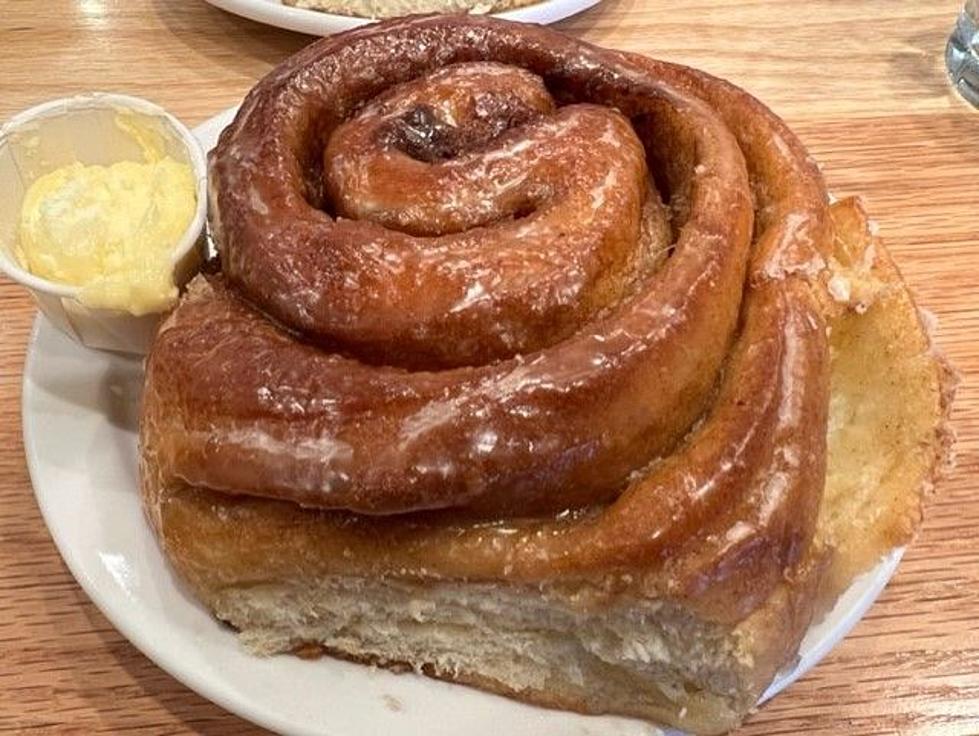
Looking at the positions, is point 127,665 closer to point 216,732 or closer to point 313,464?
point 216,732

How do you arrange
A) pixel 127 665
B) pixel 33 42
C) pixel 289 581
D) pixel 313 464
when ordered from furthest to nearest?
1. pixel 33 42
2. pixel 127 665
3. pixel 289 581
4. pixel 313 464

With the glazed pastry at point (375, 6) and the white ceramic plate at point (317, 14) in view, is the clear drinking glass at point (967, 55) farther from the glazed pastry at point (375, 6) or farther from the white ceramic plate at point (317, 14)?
the glazed pastry at point (375, 6)

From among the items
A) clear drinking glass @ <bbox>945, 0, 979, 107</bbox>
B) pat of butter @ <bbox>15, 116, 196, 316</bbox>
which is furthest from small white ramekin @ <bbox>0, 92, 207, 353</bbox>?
clear drinking glass @ <bbox>945, 0, 979, 107</bbox>

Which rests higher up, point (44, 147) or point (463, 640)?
point (44, 147)

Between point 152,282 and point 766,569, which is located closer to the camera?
point 766,569

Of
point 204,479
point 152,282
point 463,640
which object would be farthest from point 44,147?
point 463,640

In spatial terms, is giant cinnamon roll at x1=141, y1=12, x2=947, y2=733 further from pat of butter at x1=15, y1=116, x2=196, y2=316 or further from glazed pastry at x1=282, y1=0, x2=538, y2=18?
glazed pastry at x1=282, y1=0, x2=538, y2=18
